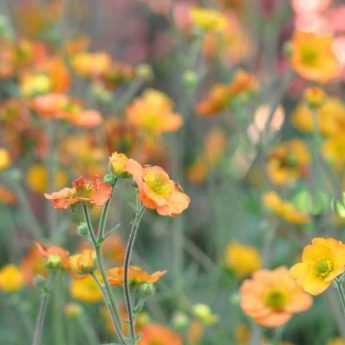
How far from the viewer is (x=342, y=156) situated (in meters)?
2.53

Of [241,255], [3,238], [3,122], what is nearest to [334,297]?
[241,255]

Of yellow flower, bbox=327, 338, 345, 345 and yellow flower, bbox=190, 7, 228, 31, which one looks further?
yellow flower, bbox=190, 7, 228, 31

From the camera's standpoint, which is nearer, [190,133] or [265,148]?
[265,148]

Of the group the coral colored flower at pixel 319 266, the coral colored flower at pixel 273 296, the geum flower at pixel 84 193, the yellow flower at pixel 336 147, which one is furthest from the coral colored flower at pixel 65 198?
the yellow flower at pixel 336 147

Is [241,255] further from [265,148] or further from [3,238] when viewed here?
[3,238]

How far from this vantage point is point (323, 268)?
1.38 meters

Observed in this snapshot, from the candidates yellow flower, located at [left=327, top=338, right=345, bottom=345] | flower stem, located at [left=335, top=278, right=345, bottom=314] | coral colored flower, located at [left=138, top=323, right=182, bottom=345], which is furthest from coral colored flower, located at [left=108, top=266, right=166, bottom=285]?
yellow flower, located at [left=327, top=338, right=345, bottom=345]

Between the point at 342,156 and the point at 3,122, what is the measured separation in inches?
33.7

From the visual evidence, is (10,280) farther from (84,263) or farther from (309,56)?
(309,56)

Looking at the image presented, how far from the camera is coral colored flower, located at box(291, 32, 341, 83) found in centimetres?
236

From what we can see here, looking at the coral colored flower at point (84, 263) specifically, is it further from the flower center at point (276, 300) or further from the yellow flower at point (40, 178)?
the yellow flower at point (40, 178)

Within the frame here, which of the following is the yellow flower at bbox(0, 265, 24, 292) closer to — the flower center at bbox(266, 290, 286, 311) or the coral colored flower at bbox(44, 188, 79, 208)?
the flower center at bbox(266, 290, 286, 311)

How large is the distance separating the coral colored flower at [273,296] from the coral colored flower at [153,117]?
0.73 m

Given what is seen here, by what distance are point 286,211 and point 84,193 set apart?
35.8 inches
